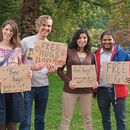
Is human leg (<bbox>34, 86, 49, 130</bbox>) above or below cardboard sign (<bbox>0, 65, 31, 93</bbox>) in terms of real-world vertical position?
below

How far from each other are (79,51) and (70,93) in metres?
0.65

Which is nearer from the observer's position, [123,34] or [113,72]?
[113,72]

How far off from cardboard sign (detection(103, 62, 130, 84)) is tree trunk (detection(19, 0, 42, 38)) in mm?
9669

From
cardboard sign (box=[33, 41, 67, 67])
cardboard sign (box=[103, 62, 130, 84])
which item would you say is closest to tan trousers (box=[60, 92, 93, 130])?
cardboard sign (box=[103, 62, 130, 84])

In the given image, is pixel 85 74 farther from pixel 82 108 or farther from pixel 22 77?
pixel 22 77

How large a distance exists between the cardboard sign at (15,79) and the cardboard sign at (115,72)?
49.4 inches

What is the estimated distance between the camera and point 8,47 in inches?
212

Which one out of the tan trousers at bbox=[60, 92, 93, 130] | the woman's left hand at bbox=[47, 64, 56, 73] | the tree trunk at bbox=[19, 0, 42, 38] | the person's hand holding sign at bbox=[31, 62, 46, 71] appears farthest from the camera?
the tree trunk at bbox=[19, 0, 42, 38]

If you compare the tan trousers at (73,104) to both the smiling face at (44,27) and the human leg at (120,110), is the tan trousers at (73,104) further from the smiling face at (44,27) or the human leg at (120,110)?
the smiling face at (44,27)

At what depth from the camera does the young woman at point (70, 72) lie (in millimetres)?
5953

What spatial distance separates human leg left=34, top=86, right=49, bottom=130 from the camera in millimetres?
5961

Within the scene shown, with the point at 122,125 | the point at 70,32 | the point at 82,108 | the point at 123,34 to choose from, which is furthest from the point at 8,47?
the point at 123,34

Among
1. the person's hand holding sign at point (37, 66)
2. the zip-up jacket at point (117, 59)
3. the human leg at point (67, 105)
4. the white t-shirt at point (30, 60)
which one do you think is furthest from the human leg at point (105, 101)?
the person's hand holding sign at point (37, 66)

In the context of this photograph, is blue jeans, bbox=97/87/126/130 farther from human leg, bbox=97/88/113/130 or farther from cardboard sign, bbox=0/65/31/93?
cardboard sign, bbox=0/65/31/93
